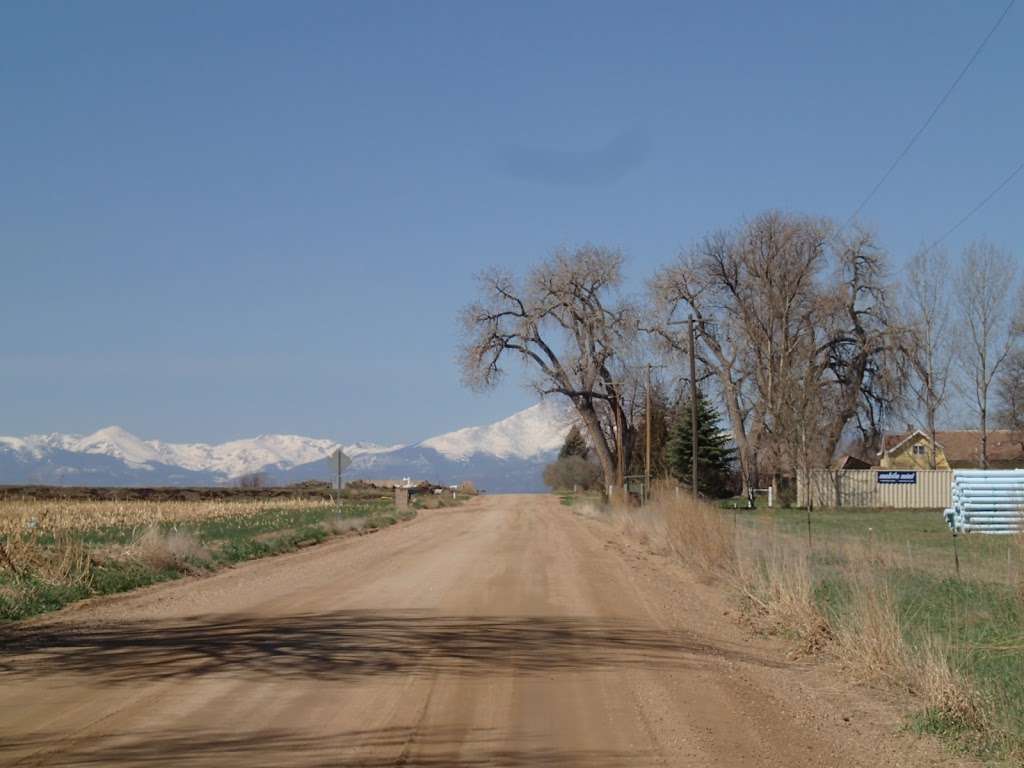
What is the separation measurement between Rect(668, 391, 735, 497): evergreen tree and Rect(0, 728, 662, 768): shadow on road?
63.8m

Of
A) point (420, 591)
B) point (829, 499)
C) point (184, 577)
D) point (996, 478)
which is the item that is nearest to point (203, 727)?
point (420, 591)

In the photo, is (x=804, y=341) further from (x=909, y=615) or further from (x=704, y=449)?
(x=909, y=615)

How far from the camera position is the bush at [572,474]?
11632 cm

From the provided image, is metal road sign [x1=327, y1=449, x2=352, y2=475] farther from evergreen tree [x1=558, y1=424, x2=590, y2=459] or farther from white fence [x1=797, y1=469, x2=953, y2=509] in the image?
evergreen tree [x1=558, y1=424, x2=590, y2=459]

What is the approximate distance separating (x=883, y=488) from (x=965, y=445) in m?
43.4

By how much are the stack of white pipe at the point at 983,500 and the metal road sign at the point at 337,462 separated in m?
24.2

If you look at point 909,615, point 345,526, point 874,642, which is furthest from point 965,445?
point 874,642

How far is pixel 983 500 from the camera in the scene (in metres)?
34.7

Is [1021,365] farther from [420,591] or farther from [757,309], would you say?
[420,591]

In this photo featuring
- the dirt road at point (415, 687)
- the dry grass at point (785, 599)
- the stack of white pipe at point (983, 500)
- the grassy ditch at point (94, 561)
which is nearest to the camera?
the dirt road at point (415, 687)

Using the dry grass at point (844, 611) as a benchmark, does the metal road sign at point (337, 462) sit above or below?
above

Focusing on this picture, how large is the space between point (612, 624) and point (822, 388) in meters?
54.0

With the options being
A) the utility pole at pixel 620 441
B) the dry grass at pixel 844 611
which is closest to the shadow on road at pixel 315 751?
the dry grass at pixel 844 611

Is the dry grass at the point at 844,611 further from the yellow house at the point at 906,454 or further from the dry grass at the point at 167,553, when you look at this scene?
the yellow house at the point at 906,454
